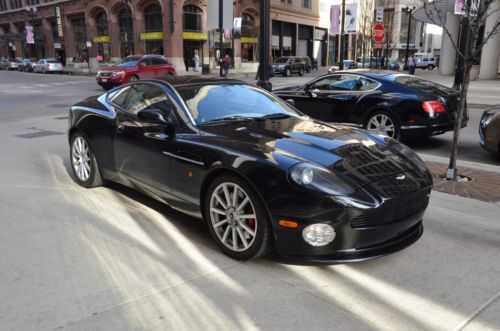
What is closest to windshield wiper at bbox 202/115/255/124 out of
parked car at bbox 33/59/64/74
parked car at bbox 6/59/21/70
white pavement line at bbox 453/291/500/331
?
white pavement line at bbox 453/291/500/331

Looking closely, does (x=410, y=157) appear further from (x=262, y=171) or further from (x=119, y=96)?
(x=119, y=96)

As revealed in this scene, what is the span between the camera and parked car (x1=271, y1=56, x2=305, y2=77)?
3841 centimetres

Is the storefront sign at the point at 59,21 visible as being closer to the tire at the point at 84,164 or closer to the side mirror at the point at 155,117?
the tire at the point at 84,164

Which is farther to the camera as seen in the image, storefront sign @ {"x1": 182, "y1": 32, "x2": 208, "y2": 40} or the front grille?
storefront sign @ {"x1": 182, "y1": 32, "x2": 208, "y2": 40}

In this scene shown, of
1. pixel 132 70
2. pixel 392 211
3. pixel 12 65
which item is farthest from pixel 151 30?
pixel 392 211

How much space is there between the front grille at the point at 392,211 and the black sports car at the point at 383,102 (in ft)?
Answer: 14.8

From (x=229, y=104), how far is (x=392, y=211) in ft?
6.64

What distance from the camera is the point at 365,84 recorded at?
895 centimetres

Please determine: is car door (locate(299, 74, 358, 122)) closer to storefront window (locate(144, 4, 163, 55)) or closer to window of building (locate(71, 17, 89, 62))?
storefront window (locate(144, 4, 163, 55))

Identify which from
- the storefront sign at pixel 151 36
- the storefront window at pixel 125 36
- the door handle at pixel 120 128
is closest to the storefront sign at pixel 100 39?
the storefront window at pixel 125 36

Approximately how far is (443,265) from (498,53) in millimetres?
31252

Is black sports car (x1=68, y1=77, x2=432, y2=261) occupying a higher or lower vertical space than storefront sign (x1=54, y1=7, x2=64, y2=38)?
lower

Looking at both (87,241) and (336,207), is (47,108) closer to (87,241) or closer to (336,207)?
(87,241)

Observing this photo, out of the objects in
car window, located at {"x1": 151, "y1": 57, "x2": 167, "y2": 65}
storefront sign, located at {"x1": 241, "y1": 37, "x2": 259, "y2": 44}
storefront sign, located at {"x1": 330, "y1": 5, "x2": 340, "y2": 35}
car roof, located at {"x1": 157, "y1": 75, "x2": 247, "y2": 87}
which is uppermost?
storefront sign, located at {"x1": 330, "y1": 5, "x2": 340, "y2": 35}
